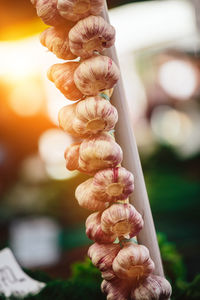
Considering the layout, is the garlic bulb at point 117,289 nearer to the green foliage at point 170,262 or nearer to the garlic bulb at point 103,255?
the garlic bulb at point 103,255

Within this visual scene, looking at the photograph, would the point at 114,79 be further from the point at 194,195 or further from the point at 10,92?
the point at 10,92

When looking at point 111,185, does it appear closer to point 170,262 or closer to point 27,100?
point 170,262

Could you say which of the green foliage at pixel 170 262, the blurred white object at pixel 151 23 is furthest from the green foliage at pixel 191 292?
the blurred white object at pixel 151 23

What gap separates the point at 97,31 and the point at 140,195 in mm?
187

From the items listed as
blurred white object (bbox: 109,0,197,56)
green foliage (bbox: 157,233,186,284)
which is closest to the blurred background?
blurred white object (bbox: 109,0,197,56)

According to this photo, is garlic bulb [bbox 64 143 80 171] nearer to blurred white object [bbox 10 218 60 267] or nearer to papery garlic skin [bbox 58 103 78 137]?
papery garlic skin [bbox 58 103 78 137]

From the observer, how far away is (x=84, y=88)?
393 millimetres

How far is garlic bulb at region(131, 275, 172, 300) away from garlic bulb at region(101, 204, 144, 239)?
0.18ft

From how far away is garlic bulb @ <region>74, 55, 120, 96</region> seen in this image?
380 millimetres

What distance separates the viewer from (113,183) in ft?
1.24

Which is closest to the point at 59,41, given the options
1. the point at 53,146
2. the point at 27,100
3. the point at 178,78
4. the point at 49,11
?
the point at 49,11

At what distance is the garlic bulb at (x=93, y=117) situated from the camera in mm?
380

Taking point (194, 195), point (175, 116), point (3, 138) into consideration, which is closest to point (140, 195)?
point (194, 195)

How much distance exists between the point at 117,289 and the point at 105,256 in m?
0.04
